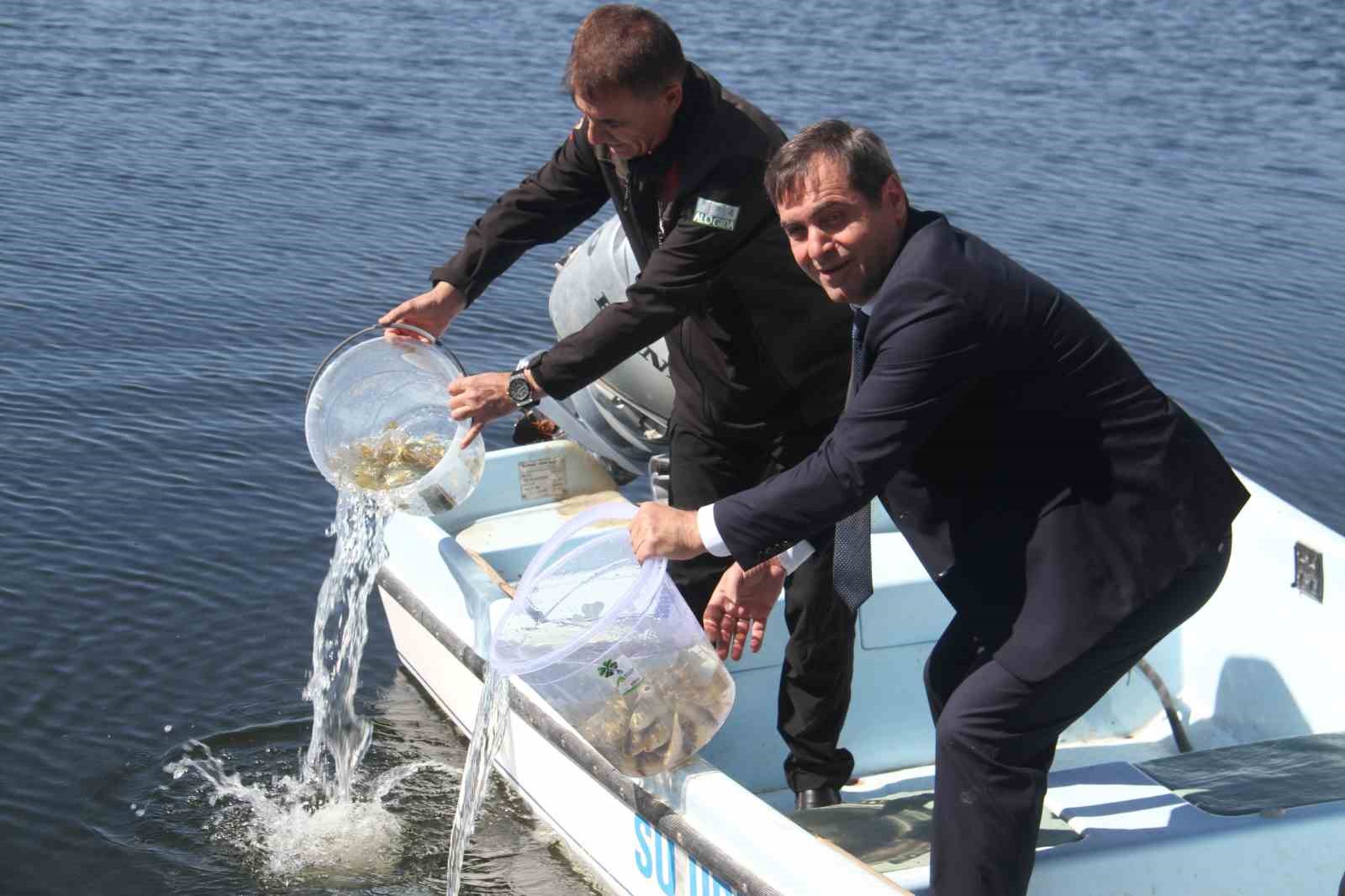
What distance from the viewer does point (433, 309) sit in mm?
3738

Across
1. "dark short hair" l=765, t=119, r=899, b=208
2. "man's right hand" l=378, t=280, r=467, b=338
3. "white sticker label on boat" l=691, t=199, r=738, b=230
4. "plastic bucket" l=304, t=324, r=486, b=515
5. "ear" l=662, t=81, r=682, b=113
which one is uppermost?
"ear" l=662, t=81, r=682, b=113

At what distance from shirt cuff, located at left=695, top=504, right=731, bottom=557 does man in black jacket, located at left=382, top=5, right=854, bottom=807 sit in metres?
0.75

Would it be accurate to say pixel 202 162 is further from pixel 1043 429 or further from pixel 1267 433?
pixel 1043 429

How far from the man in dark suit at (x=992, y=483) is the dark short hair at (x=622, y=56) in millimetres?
674

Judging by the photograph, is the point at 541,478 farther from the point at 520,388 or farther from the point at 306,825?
the point at 520,388

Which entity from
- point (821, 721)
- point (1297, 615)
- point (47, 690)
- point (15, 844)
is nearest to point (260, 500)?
point (47, 690)

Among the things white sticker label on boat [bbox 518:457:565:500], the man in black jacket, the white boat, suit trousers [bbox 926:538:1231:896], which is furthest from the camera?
white sticker label on boat [bbox 518:457:565:500]

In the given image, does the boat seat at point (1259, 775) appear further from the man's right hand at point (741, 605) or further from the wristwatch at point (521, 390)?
the wristwatch at point (521, 390)

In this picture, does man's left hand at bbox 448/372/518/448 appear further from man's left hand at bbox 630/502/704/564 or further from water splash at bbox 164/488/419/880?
man's left hand at bbox 630/502/704/564

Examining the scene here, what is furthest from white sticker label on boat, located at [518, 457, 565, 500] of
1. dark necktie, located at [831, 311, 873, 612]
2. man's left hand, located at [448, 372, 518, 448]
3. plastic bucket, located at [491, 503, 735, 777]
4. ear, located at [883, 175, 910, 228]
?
ear, located at [883, 175, 910, 228]

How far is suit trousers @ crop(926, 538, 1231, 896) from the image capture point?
254cm

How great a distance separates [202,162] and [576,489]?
5710mm

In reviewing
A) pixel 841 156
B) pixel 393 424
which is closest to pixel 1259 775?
pixel 841 156

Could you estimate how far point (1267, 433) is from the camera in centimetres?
698
